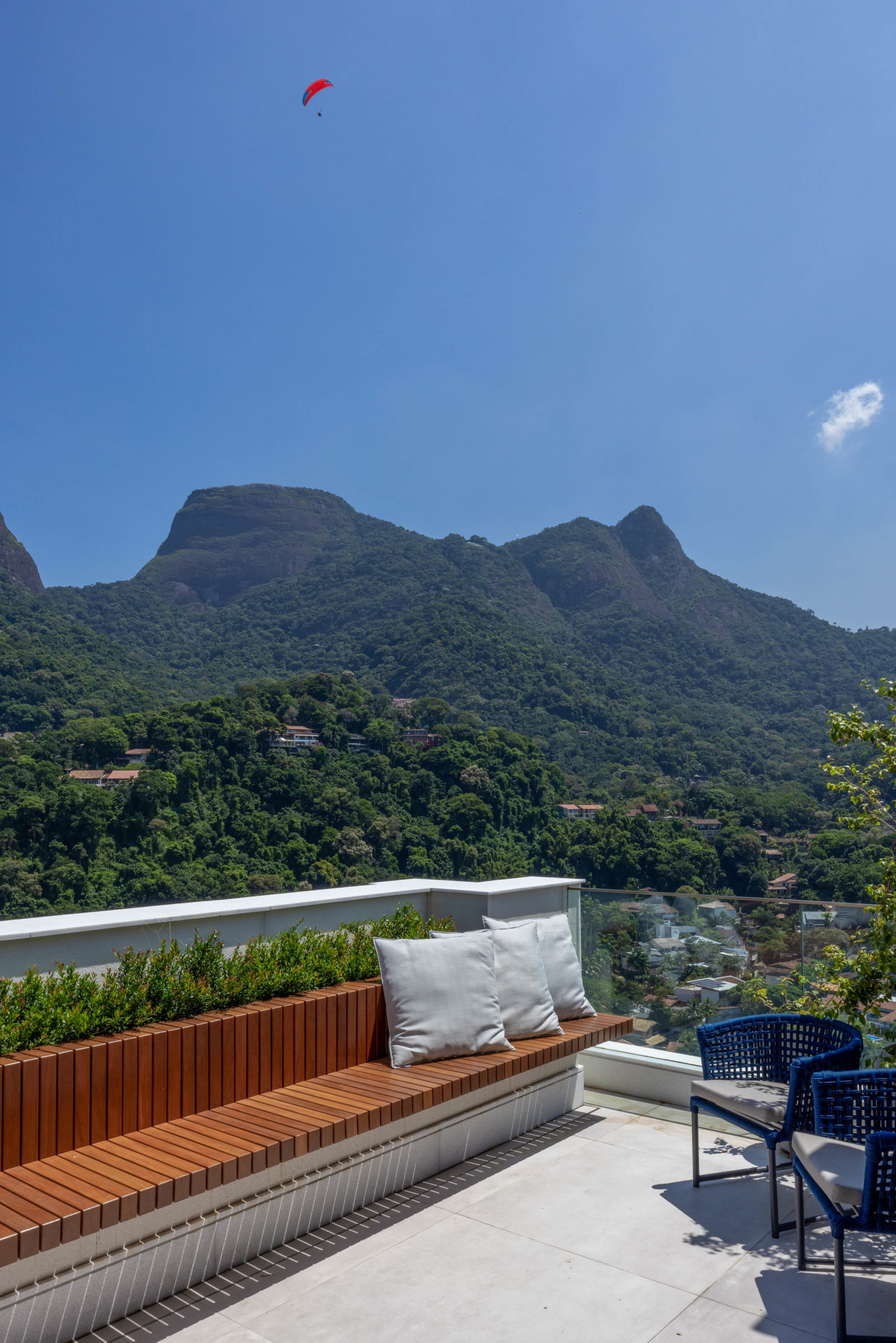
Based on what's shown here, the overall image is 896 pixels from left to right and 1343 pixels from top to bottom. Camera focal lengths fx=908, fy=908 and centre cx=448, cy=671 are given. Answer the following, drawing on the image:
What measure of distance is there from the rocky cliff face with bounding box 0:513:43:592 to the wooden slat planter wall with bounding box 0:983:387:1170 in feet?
164

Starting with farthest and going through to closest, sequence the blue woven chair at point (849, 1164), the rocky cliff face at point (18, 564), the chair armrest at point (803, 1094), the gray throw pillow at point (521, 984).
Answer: the rocky cliff face at point (18, 564) < the gray throw pillow at point (521, 984) < the chair armrest at point (803, 1094) < the blue woven chair at point (849, 1164)

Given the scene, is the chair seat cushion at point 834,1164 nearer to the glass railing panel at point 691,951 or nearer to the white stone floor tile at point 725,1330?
the white stone floor tile at point 725,1330

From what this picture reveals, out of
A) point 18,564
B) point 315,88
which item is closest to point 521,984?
point 315,88

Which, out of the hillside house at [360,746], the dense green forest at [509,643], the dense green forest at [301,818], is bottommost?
the dense green forest at [301,818]

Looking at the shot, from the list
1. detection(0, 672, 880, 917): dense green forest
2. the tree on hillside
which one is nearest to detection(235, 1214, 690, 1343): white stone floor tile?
the tree on hillside

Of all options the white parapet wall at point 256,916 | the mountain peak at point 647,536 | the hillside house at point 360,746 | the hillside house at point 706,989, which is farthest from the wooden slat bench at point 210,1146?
the mountain peak at point 647,536

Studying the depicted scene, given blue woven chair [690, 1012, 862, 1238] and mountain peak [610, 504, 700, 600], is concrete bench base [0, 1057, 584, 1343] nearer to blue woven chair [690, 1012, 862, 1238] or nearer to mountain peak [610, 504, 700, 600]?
blue woven chair [690, 1012, 862, 1238]

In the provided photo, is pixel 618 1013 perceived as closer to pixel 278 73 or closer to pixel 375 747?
pixel 278 73

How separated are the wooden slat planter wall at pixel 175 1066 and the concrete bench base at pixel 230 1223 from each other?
27 centimetres

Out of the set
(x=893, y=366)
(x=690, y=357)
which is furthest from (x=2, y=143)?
(x=893, y=366)

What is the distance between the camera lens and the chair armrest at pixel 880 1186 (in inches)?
78.3

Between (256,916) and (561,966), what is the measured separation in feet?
4.24

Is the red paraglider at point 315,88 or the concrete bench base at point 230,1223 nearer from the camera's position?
the concrete bench base at point 230,1223

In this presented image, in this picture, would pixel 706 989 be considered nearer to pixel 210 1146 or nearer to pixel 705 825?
pixel 210 1146
